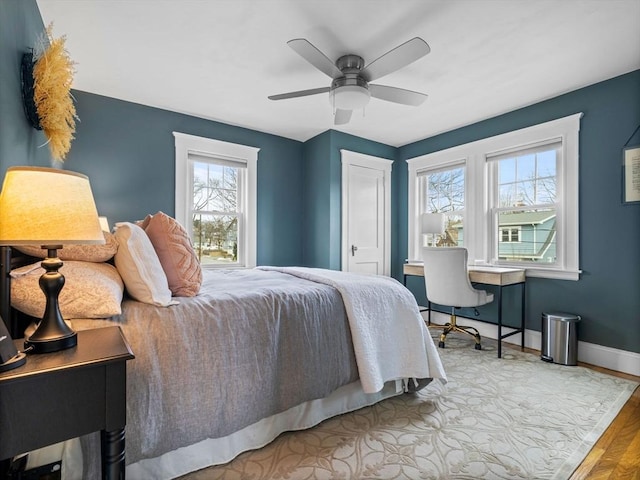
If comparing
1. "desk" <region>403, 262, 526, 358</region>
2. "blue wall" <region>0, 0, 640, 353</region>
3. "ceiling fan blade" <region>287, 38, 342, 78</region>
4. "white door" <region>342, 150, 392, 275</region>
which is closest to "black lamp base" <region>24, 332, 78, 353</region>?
"blue wall" <region>0, 0, 640, 353</region>

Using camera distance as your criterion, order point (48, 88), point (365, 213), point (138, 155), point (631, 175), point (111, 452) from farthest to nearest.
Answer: point (365, 213) → point (138, 155) → point (631, 175) → point (48, 88) → point (111, 452)

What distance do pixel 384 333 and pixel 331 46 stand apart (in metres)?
2.09

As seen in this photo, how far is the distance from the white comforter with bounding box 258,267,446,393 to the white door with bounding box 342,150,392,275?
216 centimetres

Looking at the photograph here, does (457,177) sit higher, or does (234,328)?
(457,177)

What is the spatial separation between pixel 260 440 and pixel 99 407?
938mm

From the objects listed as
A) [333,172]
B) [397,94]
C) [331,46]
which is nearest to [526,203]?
[397,94]

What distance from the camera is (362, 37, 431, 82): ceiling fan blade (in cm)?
192

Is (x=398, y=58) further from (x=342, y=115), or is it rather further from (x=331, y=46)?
(x=342, y=115)

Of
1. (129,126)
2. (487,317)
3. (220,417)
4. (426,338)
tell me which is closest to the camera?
(220,417)

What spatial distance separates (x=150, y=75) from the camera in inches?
110

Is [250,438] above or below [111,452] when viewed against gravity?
below


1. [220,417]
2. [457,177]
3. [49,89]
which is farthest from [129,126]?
[457,177]

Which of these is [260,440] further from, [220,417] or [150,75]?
[150,75]

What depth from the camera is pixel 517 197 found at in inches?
140
